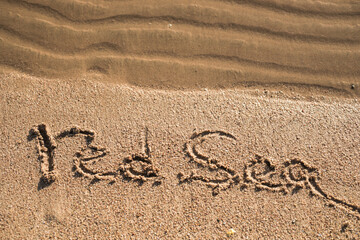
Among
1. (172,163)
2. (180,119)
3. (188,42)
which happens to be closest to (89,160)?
(172,163)

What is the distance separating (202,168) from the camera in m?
2.54

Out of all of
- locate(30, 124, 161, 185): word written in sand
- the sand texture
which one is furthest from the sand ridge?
locate(30, 124, 161, 185): word written in sand

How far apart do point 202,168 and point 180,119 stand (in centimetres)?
48

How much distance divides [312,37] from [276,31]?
375mm

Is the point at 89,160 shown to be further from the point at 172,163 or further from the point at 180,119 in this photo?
the point at 180,119

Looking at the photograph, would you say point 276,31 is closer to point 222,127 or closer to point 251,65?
point 251,65

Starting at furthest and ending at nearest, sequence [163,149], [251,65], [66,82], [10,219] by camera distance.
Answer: [251,65] → [66,82] → [163,149] → [10,219]

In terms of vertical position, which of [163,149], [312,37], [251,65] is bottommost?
[163,149]

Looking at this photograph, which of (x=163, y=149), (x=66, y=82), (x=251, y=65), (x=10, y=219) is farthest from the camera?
(x=251, y=65)

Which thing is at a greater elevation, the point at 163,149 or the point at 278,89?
the point at 278,89

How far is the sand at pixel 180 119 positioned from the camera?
2400 mm

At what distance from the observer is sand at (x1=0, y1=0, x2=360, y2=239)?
240 centimetres

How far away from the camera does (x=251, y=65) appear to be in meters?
3.00

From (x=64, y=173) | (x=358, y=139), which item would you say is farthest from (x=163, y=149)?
(x=358, y=139)
